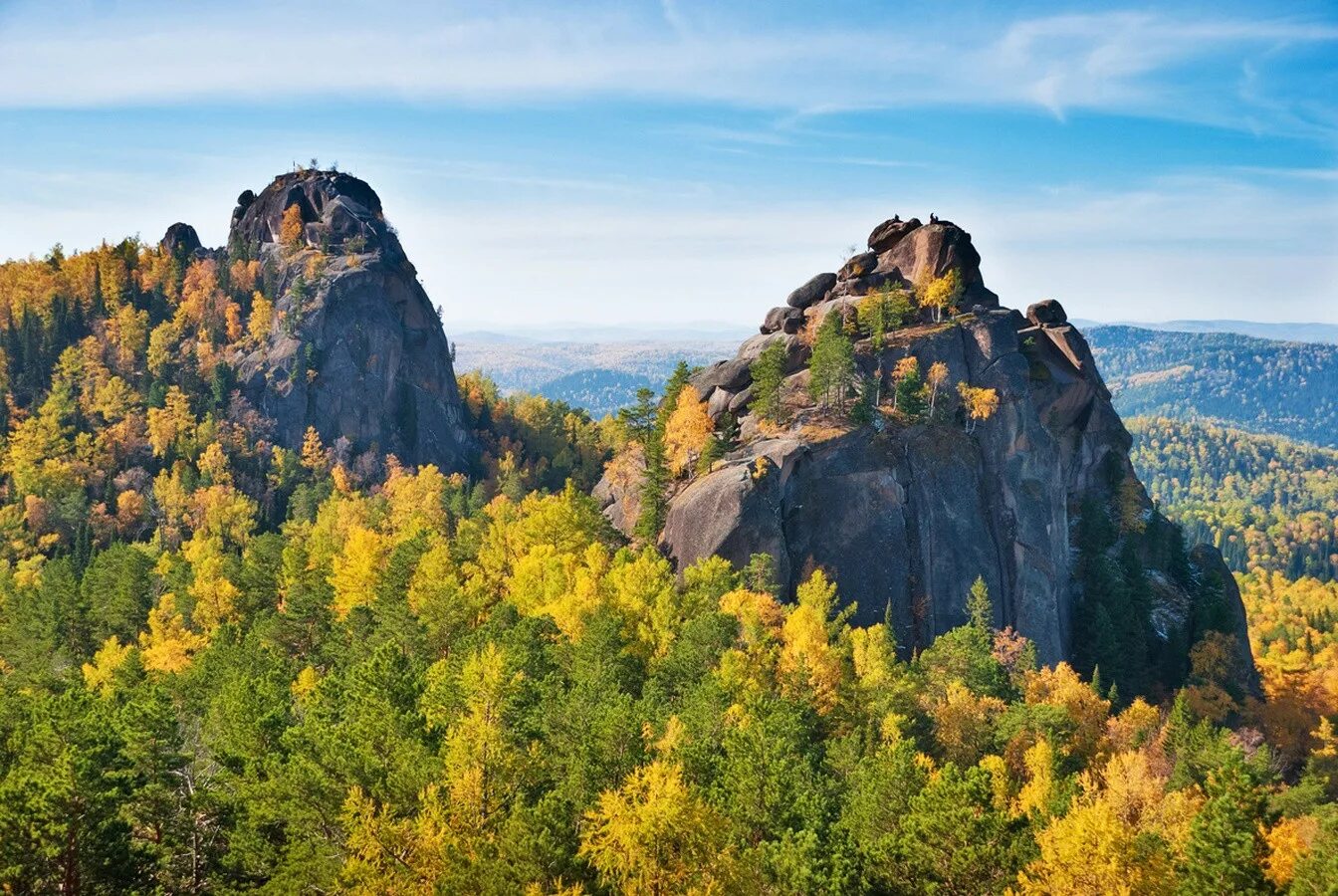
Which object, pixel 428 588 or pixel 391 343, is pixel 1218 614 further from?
pixel 391 343

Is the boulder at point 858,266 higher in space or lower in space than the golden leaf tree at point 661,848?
higher

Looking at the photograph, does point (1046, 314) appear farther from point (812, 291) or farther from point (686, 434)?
point (686, 434)

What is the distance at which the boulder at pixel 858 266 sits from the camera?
4323 inches

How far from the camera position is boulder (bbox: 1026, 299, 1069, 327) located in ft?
376

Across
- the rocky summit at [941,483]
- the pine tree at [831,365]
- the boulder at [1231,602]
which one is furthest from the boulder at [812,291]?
the boulder at [1231,602]

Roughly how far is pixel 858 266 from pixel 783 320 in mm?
9764

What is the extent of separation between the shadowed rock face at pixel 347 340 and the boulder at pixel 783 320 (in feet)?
252

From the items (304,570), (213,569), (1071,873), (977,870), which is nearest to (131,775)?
(977,870)

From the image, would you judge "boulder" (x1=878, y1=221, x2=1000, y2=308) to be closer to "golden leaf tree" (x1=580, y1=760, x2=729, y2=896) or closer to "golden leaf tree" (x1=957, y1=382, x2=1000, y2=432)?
"golden leaf tree" (x1=957, y1=382, x2=1000, y2=432)

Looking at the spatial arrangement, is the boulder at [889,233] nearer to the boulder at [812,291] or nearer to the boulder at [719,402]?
the boulder at [812,291]

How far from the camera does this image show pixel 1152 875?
37.0 m

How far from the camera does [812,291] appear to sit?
111250 millimetres

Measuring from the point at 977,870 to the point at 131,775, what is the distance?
30.1 m

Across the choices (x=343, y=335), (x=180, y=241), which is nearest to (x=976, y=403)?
(x=343, y=335)
